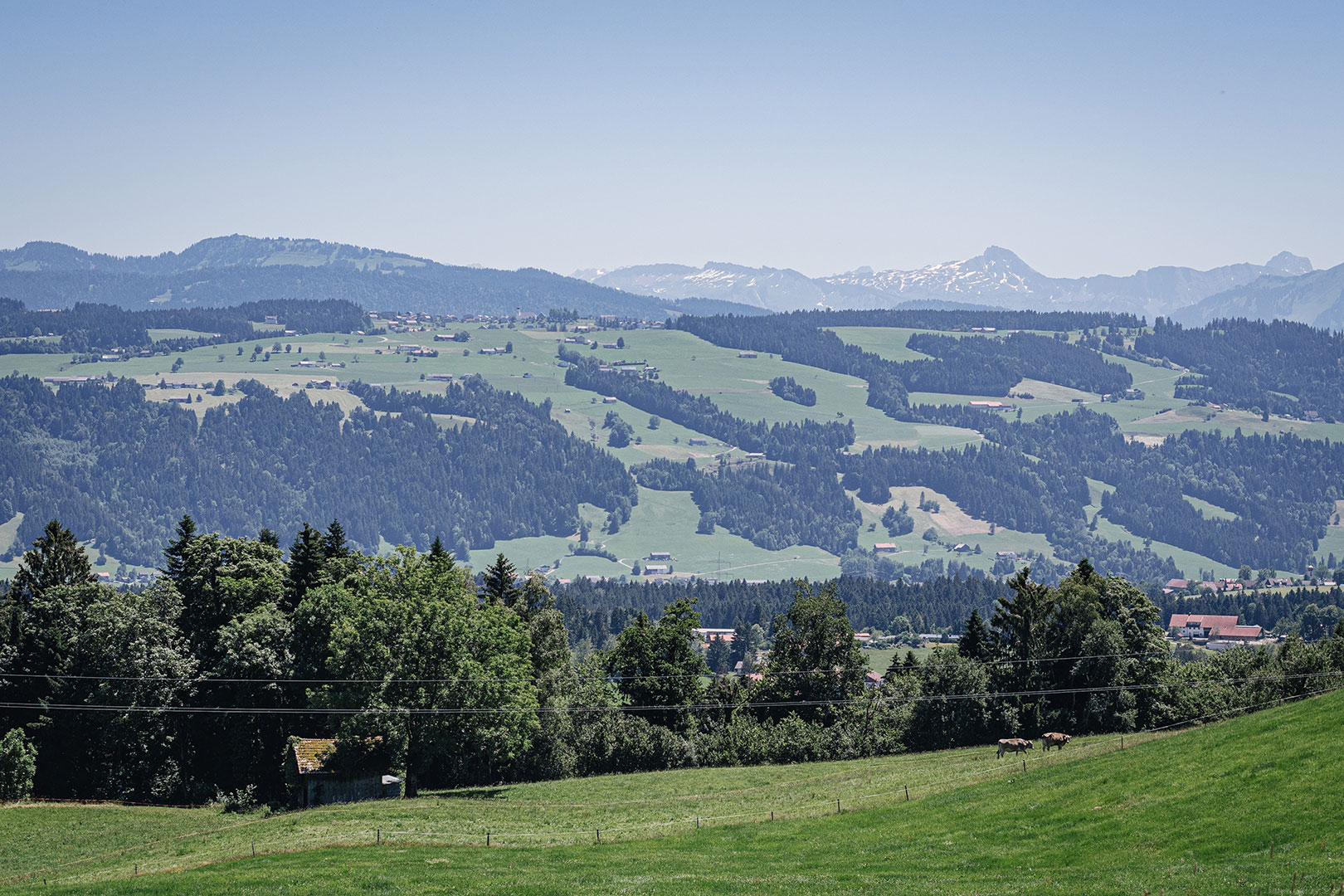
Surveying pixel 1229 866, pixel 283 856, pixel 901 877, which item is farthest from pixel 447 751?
pixel 1229 866

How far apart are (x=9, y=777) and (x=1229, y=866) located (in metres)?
61.3

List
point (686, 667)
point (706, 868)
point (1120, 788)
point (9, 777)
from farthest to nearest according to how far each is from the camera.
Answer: point (686, 667), point (9, 777), point (1120, 788), point (706, 868)

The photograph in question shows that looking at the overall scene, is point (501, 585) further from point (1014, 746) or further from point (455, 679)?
point (1014, 746)

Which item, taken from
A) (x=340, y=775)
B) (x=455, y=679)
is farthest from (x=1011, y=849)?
(x=340, y=775)

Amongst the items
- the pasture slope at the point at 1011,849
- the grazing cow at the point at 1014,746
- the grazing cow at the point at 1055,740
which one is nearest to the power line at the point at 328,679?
the grazing cow at the point at 1055,740

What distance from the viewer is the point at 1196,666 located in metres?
96.8

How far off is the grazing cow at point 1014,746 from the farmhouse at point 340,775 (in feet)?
113

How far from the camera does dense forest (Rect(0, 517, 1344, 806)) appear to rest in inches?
2938

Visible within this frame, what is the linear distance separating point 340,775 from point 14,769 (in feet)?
56.4

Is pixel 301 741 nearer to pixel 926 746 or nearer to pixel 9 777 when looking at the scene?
pixel 9 777

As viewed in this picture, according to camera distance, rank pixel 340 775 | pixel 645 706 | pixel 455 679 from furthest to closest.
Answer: pixel 645 706, pixel 455 679, pixel 340 775

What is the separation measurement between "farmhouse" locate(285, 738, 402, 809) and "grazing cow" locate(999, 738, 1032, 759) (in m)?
34.4

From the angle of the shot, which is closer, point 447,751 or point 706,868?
point 706,868

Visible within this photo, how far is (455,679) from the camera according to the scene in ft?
242
